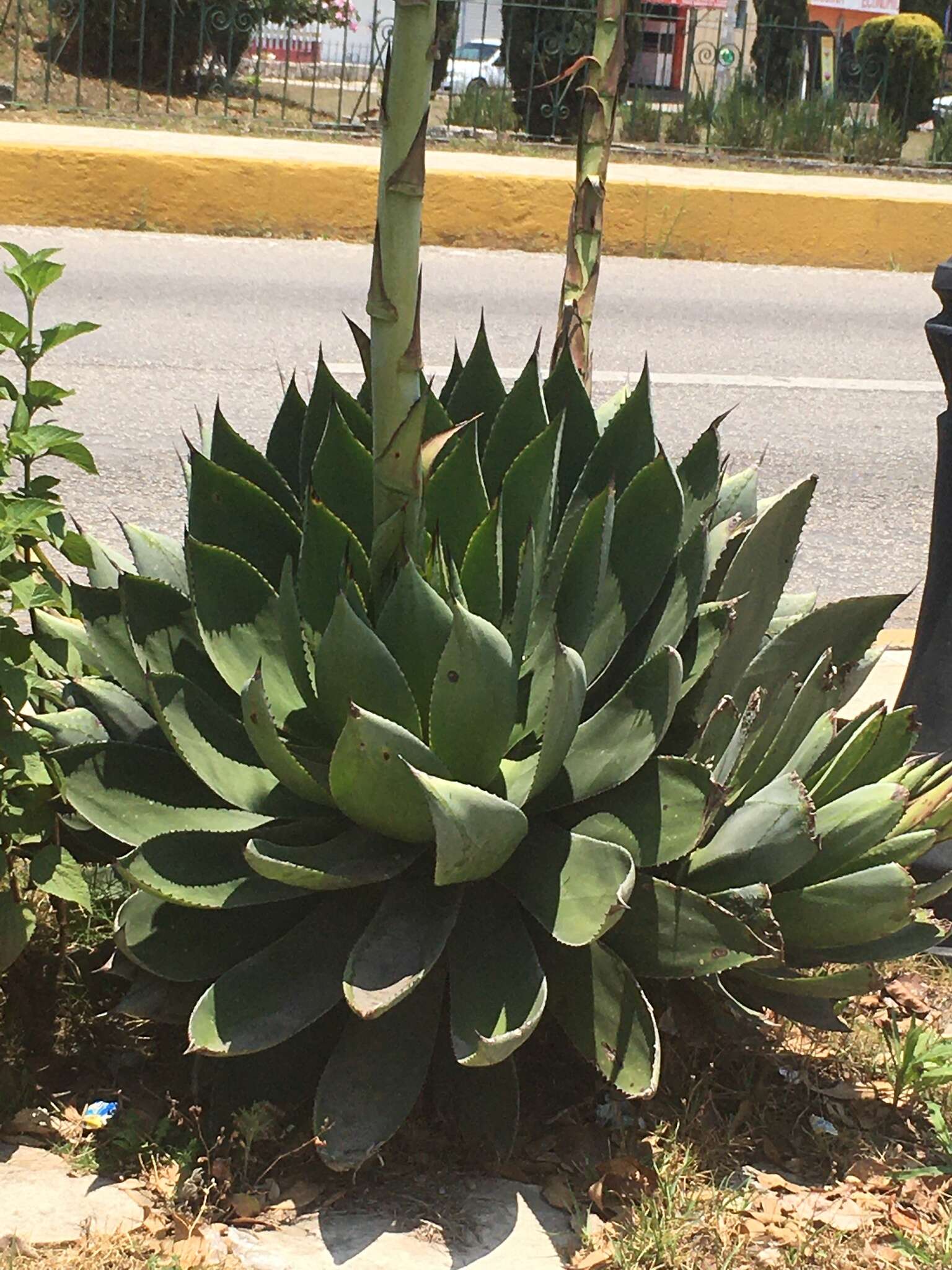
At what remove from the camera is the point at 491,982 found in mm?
2236

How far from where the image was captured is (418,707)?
91.9 inches

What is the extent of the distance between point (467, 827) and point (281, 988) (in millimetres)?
389

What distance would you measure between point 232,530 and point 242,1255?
1082 millimetres

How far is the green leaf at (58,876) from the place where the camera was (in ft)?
8.04

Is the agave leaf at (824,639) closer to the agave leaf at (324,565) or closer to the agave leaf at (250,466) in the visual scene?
the agave leaf at (324,565)

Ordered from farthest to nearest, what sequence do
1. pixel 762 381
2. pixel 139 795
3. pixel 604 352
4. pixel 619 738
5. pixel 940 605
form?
pixel 604 352
pixel 762 381
pixel 940 605
pixel 139 795
pixel 619 738

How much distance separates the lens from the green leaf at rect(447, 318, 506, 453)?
2.83 metres

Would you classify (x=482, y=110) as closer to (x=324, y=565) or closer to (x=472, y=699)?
(x=324, y=565)

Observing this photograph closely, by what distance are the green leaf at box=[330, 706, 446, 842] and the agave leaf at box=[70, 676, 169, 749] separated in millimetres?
453

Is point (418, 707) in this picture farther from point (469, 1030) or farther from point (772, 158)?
point (772, 158)

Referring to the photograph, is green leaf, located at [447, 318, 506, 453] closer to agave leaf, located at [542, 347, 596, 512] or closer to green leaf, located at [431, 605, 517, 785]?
agave leaf, located at [542, 347, 596, 512]

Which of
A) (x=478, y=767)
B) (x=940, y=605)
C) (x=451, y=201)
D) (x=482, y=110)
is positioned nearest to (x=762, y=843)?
(x=478, y=767)

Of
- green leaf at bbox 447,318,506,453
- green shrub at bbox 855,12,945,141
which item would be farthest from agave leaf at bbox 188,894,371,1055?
green shrub at bbox 855,12,945,141

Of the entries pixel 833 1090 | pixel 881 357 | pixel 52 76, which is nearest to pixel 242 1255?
pixel 833 1090
